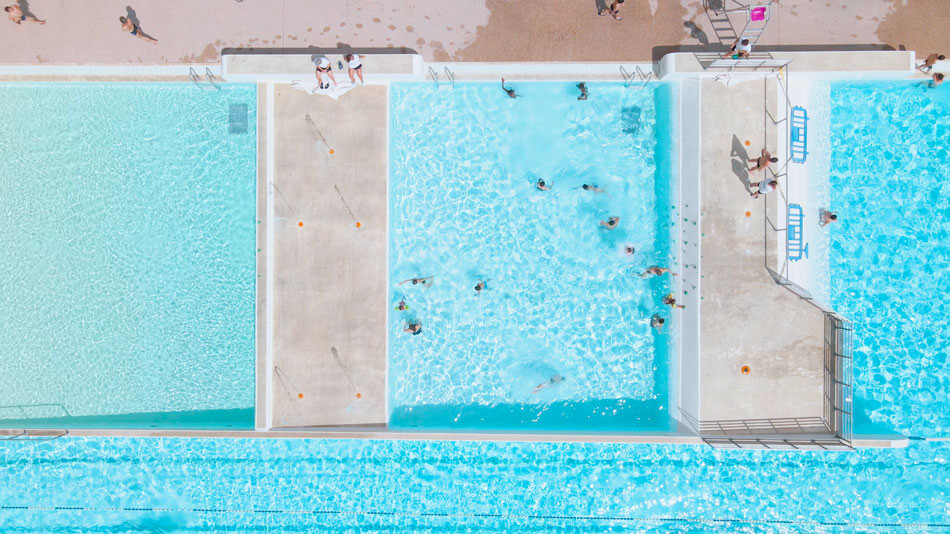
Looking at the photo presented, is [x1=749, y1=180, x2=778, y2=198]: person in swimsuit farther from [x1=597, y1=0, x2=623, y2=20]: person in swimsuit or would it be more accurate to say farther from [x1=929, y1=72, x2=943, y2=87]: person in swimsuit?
[x1=597, y1=0, x2=623, y2=20]: person in swimsuit

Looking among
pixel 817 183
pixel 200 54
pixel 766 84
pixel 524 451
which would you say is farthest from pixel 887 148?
pixel 200 54

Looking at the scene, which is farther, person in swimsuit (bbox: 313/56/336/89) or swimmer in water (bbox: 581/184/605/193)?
swimmer in water (bbox: 581/184/605/193)

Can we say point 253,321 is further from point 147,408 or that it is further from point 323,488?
point 323,488

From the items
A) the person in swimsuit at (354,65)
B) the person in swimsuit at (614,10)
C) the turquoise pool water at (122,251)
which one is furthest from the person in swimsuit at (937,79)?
the turquoise pool water at (122,251)

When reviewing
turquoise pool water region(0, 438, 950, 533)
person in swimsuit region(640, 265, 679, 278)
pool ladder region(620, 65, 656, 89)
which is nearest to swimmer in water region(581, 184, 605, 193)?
person in swimsuit region(640, 265, 679, 278)

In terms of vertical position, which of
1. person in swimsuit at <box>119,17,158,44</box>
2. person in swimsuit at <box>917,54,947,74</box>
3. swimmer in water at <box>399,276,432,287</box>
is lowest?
swimmer in water at <box>399,276,432,287</box>
